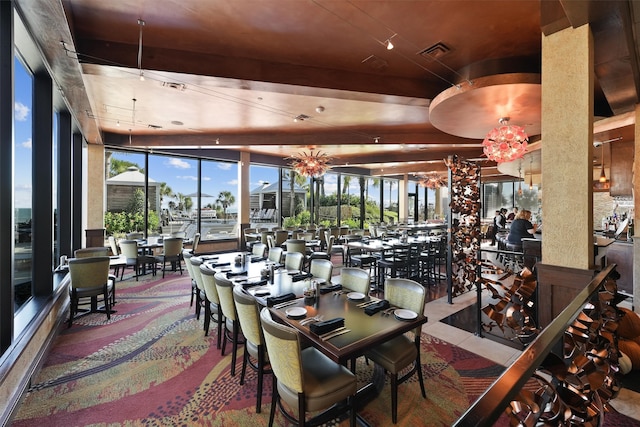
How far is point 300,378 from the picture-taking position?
1784mm

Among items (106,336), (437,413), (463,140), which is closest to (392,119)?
(463,140)

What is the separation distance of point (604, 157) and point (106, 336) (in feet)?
39.1

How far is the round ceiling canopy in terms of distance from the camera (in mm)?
3678

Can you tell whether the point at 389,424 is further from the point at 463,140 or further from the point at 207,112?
the point at 463,140

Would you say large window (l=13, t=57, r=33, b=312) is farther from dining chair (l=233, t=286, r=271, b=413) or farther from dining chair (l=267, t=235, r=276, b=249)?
dining chair (l=267, t=235, r=276, b=249)

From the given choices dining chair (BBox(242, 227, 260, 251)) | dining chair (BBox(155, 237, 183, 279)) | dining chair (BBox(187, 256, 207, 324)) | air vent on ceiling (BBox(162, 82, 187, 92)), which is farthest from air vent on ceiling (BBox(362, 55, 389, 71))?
dining chair (BBox(242, 227, 260, 251))

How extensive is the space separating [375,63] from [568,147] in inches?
97.7

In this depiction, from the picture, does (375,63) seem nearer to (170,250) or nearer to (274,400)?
(274,400)

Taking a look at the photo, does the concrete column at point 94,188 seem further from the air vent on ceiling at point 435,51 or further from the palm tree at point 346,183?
the palm tree at point 346,183

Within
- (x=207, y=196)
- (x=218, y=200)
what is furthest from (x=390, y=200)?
(x=207, y=196)

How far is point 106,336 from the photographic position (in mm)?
3736

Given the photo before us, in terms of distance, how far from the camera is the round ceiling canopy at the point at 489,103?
3678mm

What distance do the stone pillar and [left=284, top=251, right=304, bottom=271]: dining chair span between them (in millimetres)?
5953

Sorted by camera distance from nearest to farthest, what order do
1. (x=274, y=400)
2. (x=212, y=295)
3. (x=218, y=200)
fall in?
(x=274, y=400)
(x=212, y=295)
(x=218, y=200)
